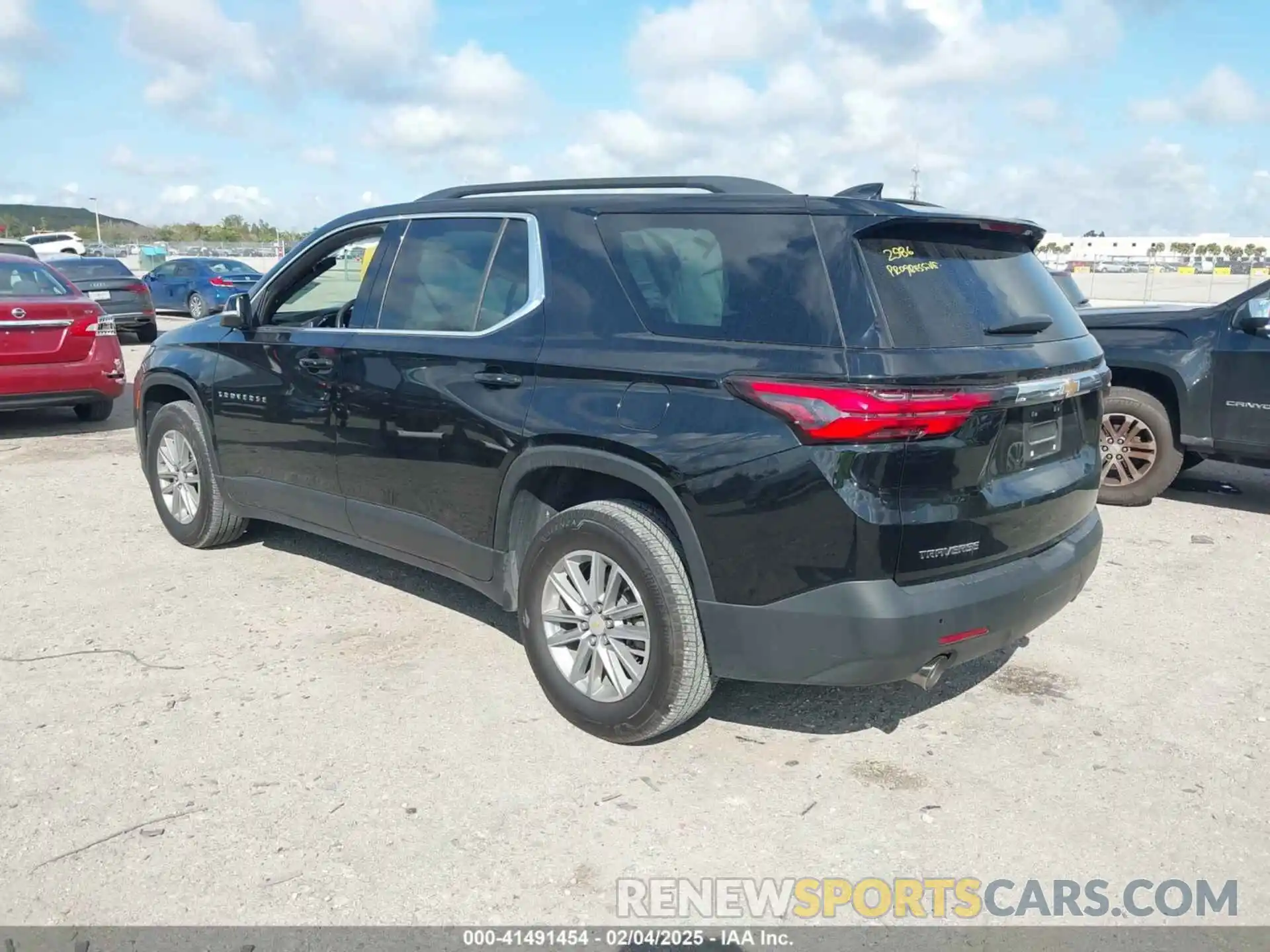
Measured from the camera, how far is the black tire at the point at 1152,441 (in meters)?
6.96

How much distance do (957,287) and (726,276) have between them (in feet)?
2.39

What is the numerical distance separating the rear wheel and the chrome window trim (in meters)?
19.2

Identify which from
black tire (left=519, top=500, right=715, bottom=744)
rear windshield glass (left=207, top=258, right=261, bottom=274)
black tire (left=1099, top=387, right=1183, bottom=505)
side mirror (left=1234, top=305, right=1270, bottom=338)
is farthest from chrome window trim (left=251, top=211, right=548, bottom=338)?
rear windshield glass (left=207, top=258, right=261, bottom=274)

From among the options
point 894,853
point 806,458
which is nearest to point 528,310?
point 806,458

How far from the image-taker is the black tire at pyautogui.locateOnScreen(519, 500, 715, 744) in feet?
10.9

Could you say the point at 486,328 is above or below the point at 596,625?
above

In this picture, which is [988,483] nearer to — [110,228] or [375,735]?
[375,735]

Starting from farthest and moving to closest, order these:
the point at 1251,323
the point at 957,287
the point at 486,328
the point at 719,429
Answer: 1. the point at 1251,323
2. the point at 486,328
3. the point at 957,287
4. the point at 719,429

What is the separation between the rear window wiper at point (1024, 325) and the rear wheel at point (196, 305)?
850 inches

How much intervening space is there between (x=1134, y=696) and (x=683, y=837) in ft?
6.77

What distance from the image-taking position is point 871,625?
3.01 meters

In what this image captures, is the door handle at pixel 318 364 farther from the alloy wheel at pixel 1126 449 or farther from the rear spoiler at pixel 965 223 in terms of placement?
the alloy wheel at pixel 1126 449

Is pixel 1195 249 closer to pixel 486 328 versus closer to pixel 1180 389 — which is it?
pixel 1180 389

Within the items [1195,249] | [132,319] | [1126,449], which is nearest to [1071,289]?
[1126,449]
